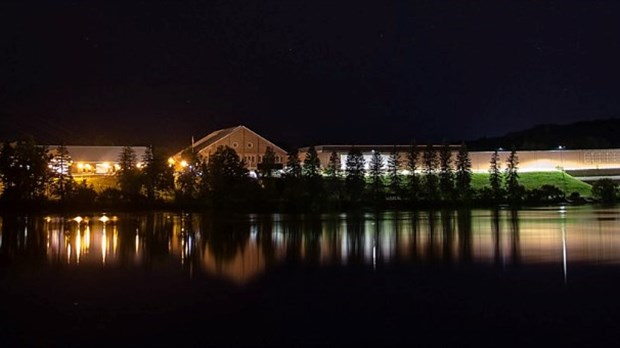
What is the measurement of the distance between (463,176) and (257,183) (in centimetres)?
1398

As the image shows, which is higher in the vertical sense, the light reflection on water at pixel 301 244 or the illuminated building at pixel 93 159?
the illuminated building at pixel 93 159

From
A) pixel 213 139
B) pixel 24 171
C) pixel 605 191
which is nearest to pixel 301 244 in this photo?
pixel 24 171

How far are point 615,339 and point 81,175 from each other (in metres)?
46.6

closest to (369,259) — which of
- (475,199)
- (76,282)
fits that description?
(76,282)

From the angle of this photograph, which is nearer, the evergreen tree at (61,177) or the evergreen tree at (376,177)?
the evergreen tree at (61,177)

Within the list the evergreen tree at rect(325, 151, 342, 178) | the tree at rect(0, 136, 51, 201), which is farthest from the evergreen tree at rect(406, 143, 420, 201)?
the tree at rect(0, 136, 51, 201)

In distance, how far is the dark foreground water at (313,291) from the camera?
8.98 meters

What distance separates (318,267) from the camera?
15.0 meters

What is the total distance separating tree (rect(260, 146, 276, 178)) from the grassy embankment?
9.70 metres

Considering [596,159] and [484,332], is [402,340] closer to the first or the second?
[484,332]

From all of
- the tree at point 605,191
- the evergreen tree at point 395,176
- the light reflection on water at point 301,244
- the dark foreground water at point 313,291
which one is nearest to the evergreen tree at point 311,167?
the evergreen tree at point 395,176

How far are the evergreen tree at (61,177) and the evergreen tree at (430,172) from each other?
22272 millimetres

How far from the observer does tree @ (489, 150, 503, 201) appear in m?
48.3

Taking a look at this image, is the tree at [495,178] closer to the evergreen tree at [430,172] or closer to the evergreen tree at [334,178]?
the evergreen tree at [430,172]
